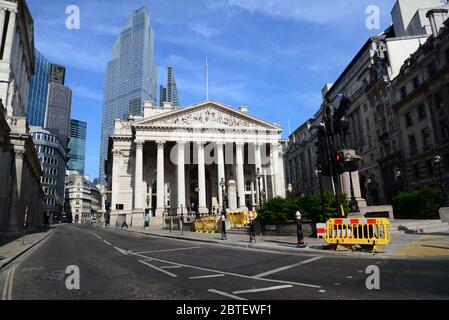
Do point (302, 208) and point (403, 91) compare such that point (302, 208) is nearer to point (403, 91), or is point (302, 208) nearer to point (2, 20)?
point (403, 91)

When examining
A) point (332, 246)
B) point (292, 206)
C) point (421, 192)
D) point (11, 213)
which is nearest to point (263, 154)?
point (421, 192)

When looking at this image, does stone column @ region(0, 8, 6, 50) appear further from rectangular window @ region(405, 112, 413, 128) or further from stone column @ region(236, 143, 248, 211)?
rectangular window @ region(405, 112, 413, 128)

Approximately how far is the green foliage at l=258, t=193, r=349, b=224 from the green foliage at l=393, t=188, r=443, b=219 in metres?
11.4

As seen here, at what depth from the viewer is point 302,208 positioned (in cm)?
2011

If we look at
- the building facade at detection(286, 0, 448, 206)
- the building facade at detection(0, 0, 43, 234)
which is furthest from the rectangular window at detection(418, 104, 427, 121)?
the building facade at detection(0, 0, 43, 234)

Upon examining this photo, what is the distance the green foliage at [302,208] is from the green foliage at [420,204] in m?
11.4

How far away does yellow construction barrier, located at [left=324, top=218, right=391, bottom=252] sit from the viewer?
11.6 meters

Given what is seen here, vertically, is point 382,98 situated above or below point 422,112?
above

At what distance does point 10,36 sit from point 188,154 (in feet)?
106

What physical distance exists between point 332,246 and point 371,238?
1.73m

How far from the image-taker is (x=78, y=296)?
19.9 feet

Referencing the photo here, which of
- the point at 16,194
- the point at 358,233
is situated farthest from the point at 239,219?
the point at 16,194

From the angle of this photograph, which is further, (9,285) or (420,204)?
(420,204)
